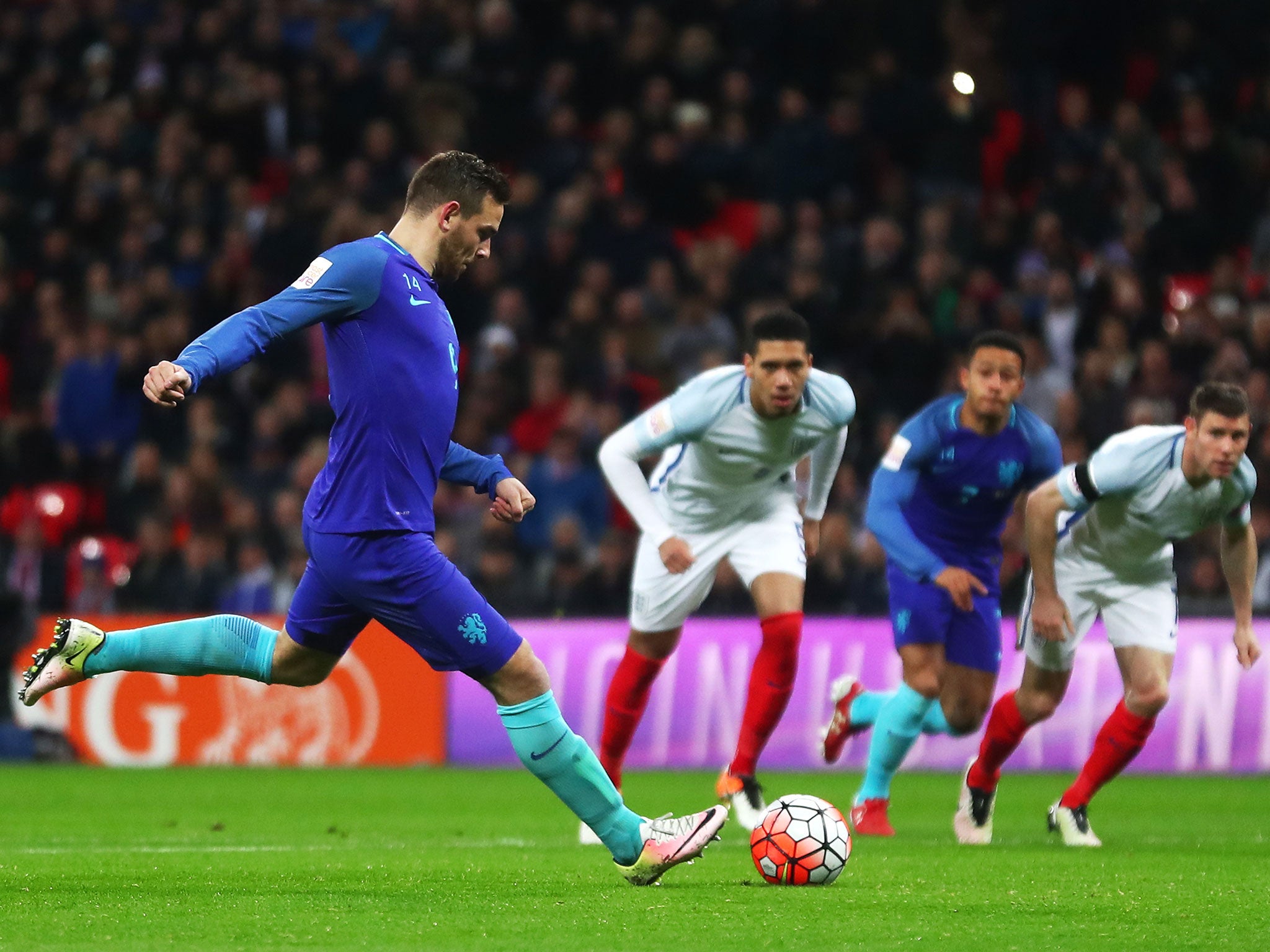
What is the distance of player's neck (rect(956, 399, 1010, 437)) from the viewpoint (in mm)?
8742

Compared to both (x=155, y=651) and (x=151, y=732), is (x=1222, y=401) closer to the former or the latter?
(x=155, y=651)

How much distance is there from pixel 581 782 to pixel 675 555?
174cm

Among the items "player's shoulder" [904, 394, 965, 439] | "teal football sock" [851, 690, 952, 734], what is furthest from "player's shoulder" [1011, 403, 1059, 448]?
"teal football sock" [851, 690, 952, 734]

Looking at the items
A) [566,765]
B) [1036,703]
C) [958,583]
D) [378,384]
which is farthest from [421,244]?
[1036,703]

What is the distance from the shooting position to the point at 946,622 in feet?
29.3

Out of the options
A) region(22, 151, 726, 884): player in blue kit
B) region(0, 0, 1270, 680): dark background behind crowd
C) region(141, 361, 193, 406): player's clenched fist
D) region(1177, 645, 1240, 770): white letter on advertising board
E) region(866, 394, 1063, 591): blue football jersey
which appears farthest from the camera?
region(0, 0, 1270, 680): dark background behind crowd

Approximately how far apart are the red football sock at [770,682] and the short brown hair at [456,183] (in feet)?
9.99

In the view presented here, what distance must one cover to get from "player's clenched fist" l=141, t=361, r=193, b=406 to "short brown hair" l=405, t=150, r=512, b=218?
120 cm

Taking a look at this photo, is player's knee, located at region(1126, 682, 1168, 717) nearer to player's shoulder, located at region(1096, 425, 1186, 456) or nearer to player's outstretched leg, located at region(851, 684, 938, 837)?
player's outstretched leg, located at region(851, 684, 938, 837)

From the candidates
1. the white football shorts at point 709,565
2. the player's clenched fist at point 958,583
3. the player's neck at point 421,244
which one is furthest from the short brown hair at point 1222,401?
the player's neck at point 421,244

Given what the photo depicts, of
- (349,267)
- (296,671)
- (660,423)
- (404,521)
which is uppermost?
(349,267)

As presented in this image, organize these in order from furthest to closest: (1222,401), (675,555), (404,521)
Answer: (1222,401) < (675,555) < (404,521)

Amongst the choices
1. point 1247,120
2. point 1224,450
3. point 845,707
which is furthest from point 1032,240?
point 1224,450

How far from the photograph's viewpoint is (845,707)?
9688mm
